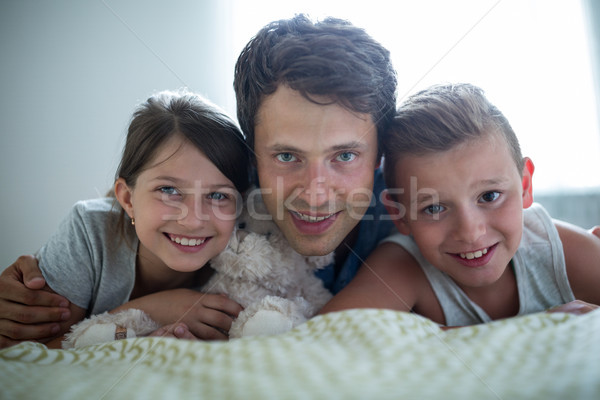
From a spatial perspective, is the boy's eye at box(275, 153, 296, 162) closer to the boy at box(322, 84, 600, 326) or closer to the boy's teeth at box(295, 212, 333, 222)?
the boy's teeth at box(295, 212, 333, 222)

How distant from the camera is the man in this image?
0.81 metres

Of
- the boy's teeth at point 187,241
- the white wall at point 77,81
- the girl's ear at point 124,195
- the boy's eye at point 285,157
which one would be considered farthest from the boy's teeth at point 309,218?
the white wall at point 77,81

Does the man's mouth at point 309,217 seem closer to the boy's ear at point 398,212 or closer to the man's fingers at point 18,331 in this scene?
the boy's ear at point 398,212

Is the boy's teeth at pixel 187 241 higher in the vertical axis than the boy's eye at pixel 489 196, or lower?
lower

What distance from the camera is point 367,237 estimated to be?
108 cm

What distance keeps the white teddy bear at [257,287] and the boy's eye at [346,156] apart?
219mm

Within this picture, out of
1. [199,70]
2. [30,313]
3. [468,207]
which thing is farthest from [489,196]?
[199,70]

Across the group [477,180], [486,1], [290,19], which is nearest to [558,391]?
[477,180]

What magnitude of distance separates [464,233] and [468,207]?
53 millimetres

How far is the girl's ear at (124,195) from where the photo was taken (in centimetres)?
96

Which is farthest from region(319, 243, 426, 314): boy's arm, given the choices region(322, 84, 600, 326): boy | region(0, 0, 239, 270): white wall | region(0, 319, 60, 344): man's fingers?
region(0, 0, 239, 270): white wall

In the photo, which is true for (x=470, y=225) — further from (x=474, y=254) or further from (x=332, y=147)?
(x=332, y=147)

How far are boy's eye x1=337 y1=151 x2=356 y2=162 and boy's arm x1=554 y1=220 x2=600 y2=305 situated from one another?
542 millimetres

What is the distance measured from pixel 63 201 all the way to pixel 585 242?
6.03ft
